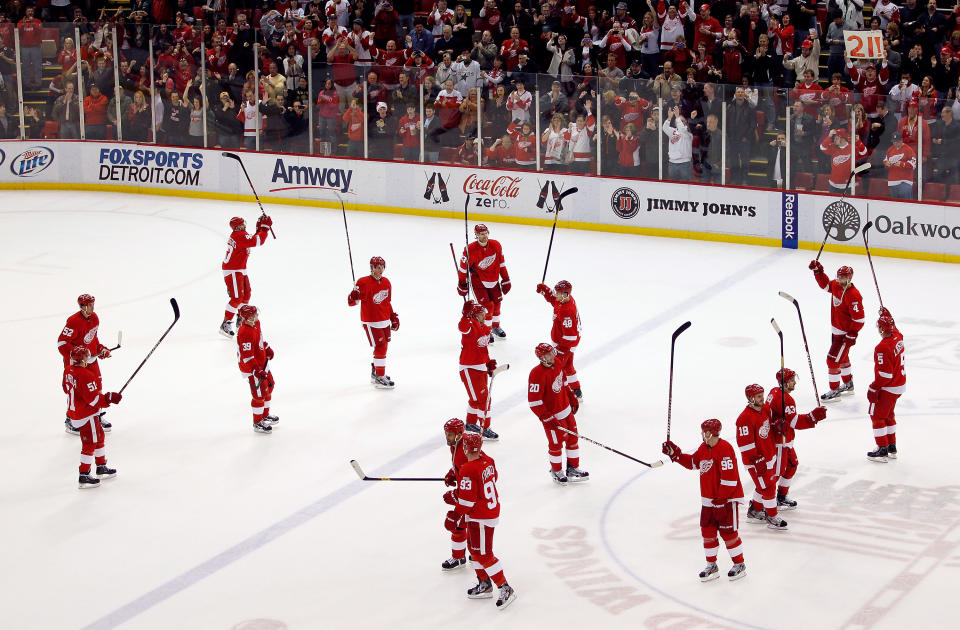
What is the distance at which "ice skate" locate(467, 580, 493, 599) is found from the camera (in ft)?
29.7

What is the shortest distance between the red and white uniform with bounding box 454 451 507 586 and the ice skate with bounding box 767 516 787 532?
230 cm

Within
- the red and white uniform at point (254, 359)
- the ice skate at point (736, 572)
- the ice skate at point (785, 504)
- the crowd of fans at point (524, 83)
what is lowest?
the ice skate at point (736, 572)

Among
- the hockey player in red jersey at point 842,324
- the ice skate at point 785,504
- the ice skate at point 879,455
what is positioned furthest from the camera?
the hockey player in red jersey at point 842,324

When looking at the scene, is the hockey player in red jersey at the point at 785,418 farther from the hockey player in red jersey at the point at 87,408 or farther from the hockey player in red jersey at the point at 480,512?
the hockey player in red jersey at the point at 87,408

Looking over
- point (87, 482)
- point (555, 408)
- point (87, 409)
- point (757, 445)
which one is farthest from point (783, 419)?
point (87, 482)

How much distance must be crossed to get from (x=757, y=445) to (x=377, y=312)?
475cm

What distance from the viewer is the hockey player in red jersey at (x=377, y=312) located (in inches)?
515

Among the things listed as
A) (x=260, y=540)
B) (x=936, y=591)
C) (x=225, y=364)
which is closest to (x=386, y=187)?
(x=225, y=364)

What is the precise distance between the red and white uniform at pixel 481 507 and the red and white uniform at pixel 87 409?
11.7 feet

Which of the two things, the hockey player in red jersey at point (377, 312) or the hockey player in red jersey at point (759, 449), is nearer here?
the hockey player in red jersey at point (759, 449)

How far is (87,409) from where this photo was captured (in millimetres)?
10828

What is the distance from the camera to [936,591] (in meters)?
Result: 9.05

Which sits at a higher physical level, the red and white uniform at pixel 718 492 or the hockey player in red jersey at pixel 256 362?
the hockey player in red jersey at pixel 256 362

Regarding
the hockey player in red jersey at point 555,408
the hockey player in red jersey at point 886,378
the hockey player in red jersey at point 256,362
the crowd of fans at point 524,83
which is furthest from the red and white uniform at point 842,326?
the crowd of fans at point 524,83
